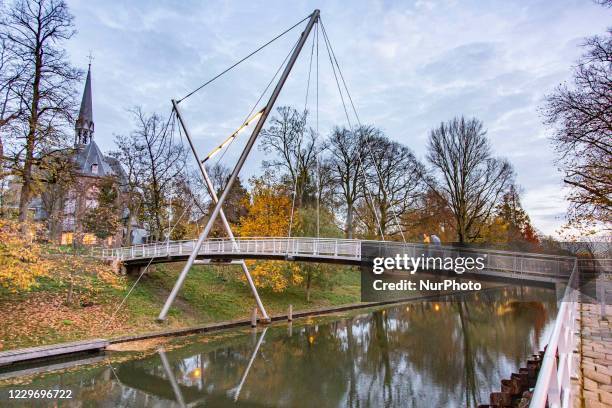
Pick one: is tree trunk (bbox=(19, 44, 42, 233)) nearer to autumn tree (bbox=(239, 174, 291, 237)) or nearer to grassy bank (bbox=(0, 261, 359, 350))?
grassy bank (bbox=(0, 261, 359, 350))

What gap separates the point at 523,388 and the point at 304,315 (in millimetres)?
15463

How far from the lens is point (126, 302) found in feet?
66.7

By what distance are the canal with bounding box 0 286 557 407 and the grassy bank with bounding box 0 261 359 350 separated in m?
2.37

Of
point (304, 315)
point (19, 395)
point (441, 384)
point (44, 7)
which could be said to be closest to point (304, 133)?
point (304, 315)

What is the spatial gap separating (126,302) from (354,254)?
12.3m

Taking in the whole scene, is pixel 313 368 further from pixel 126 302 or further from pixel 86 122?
pixel 86 122

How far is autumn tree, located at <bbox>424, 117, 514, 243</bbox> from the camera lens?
28.9 meters

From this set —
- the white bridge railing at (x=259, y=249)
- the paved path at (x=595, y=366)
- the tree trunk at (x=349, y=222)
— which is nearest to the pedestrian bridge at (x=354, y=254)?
the white bridge railing at (x=259, y=249)

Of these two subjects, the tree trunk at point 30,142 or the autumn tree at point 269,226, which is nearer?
the tree trunk at point 30,142

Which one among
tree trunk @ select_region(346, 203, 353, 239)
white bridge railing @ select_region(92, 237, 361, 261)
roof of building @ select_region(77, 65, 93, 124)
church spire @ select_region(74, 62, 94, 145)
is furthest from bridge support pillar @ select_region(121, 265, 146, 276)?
roof of building @ select_region(77, 65, 93, 124)

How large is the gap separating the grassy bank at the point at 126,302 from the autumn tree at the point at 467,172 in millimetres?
10352

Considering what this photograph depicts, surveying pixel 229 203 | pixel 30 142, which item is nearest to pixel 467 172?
pixel 229 203

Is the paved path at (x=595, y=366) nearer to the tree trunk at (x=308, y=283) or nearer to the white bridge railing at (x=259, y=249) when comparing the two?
the white bridge railing at (x=259, y=249)

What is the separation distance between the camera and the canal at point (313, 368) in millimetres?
11039
